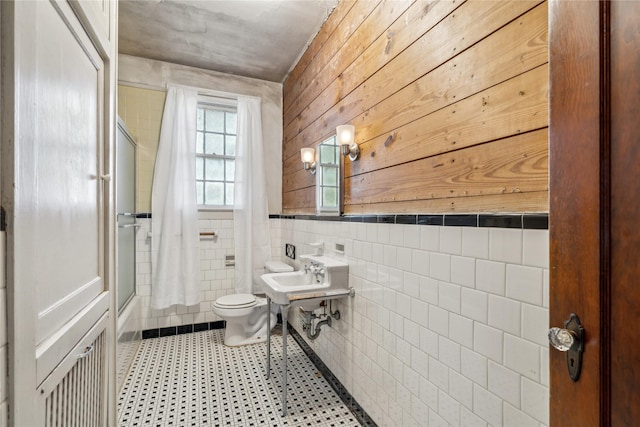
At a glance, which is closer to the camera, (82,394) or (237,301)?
(82,394)

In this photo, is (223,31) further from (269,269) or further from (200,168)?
(269,269)

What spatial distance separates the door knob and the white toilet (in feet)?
7.91

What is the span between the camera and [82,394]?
101 centimetres

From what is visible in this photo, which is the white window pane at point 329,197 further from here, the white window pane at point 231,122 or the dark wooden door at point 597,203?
the white window pane at point 231,122

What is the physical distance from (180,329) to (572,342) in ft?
10.8

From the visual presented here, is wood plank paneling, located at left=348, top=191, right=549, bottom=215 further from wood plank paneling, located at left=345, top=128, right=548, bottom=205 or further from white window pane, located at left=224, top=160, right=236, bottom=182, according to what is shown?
white window pane, located at left=224, top=160, right=236, bottom=182

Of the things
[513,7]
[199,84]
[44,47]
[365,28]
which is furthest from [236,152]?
[513,7]

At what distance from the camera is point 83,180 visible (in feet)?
3.28

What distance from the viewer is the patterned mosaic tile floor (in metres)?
1.86

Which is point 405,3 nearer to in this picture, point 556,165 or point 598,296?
point 556,165

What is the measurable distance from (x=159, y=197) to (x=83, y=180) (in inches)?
84.0

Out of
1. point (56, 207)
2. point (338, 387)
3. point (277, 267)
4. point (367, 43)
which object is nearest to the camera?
point (56, 207)

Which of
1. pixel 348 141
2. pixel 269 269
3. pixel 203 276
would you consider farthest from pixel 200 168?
pixel 348 141

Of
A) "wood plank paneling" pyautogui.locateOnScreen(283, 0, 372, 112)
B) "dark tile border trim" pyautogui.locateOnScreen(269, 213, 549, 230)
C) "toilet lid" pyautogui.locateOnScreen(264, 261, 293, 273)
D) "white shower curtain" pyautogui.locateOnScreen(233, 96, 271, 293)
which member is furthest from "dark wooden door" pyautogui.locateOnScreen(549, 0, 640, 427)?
"white shower curtain" pyautogui.locateOnScreen(233, 96, 271, 293)
